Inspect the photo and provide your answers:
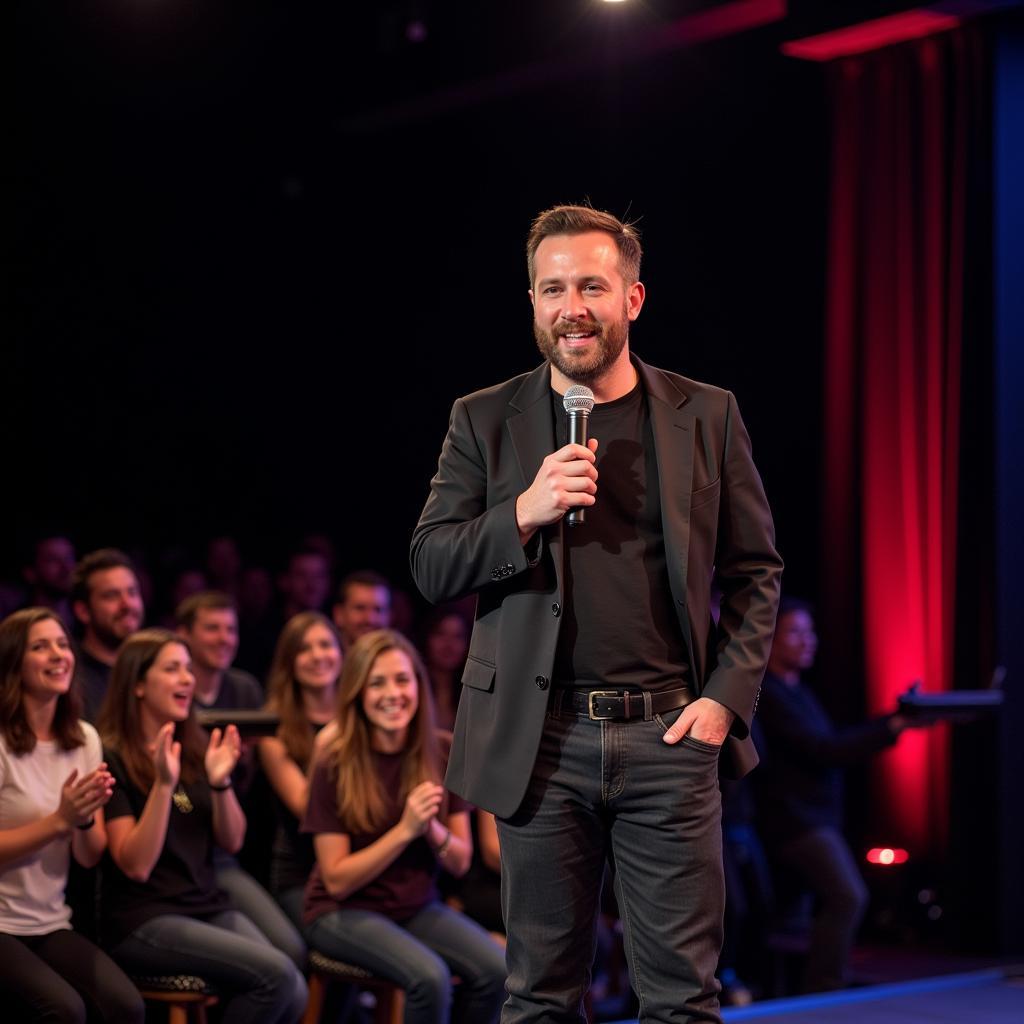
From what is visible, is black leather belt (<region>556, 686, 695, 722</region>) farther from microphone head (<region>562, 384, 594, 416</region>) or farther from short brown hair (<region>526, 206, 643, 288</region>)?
short brown hair (<region>526, 206, 643, 288</region>)

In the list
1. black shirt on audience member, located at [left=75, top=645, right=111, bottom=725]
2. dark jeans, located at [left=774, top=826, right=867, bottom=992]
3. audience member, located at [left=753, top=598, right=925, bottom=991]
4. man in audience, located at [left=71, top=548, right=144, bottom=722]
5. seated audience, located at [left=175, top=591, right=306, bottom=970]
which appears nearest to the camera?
seated audience, located at [left=175, top=591, right=306, bottom=970]

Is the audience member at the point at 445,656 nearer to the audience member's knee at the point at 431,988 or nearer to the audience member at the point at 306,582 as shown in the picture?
the audience member at the point at 306,582

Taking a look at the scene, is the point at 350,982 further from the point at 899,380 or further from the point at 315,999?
the point at 899,380

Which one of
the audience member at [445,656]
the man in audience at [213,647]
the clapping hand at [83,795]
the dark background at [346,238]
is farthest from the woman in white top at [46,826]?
the dark background at [346,238]

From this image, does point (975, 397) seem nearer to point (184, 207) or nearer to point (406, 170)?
point (406, 170)

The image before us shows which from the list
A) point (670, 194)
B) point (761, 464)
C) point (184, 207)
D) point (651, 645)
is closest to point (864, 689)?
point (761, 464)

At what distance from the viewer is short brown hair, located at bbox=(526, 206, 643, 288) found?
2.22 metres

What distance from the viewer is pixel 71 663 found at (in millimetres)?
3486

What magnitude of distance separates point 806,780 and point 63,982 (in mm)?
2789

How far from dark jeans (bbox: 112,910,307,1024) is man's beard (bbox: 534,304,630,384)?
1859 mm

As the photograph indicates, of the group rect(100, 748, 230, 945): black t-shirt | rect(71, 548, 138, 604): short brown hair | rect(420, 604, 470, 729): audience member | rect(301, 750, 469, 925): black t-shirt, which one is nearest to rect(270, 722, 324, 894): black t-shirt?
rect(301, 750, 469, 925): black t-shirt

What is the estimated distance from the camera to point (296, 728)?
433cm

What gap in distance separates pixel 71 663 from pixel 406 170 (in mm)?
5198

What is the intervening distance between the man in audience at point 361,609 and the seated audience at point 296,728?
0.61 meters
